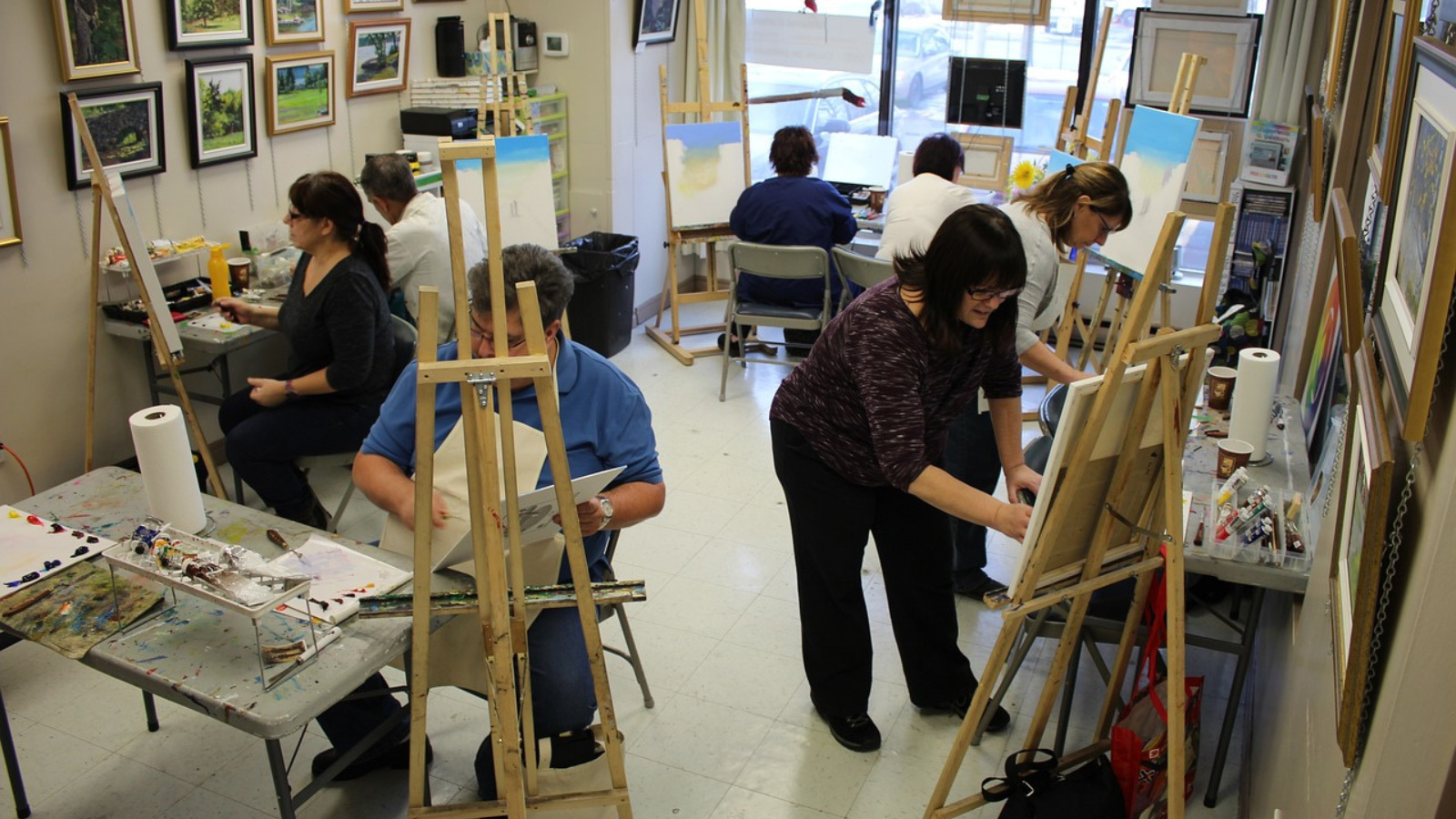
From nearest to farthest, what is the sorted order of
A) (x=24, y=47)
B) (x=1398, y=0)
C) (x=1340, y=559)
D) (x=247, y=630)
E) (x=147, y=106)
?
1. (x=1340, y=559)
2. (x=247, y=630)
3. (x=1398, y=0)
4. (x=24, y=47)
5. (x=147, y=106)

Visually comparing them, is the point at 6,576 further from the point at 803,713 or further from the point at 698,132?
the point at 698,132

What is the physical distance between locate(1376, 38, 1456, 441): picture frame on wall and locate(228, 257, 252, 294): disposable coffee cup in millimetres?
3713

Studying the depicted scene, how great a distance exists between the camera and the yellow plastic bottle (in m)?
4.12

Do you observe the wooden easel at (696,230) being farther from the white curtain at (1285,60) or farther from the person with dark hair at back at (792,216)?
the white curtain at (1285,60)

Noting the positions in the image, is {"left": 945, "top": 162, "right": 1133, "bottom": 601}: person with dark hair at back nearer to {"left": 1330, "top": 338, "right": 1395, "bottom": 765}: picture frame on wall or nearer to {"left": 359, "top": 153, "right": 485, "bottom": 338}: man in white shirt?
{"left": 1330, "top": 338, "right": 1395, "bottom": 765}: picture frame on wall

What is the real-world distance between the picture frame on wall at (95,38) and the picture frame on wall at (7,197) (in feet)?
0.96

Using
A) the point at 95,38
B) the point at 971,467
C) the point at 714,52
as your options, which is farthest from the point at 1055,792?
the point at 714,52

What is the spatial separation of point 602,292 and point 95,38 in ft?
7.67

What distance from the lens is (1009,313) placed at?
2.34 metres

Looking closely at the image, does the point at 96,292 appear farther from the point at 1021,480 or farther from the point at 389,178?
the point at 1021,480

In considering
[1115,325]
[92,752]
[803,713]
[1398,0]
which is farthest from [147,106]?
[1398,0]

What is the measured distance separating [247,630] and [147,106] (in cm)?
261

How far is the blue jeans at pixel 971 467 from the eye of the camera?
131 inches

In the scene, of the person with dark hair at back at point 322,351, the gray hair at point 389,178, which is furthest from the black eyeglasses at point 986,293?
the gray hair at point 389,178
